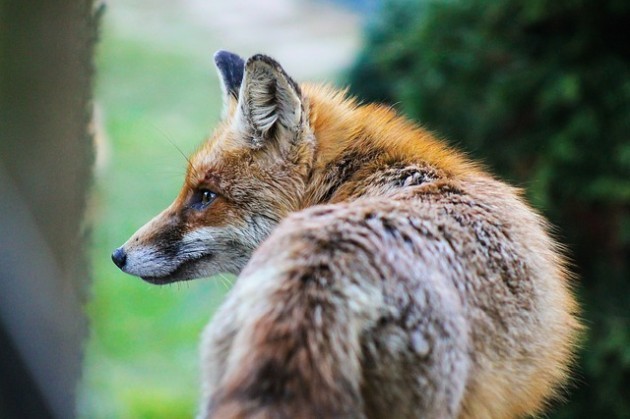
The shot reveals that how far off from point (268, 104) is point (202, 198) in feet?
1.68

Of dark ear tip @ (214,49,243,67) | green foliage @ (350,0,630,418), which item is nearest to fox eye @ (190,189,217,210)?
dark ear tip @ (214,49,243,67)

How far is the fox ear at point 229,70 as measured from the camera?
4133mm

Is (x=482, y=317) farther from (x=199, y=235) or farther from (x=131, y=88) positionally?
(x=131, y=88)

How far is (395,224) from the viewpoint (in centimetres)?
251

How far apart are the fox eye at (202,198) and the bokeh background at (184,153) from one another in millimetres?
428

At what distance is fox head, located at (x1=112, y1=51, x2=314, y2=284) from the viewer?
3.49 metres

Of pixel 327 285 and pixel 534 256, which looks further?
pixel 534 256

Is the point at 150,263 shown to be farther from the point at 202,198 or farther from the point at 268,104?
the point at 268,104

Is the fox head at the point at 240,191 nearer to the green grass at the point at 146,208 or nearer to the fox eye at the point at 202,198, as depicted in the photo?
the fox eye at the point at 202,198

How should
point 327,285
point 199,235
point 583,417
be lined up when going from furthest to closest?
1. point 583,417
2. point 199,235
3. point 327,285

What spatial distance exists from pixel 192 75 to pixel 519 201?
12.3 metres

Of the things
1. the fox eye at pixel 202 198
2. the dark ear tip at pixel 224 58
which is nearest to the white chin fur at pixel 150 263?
the fox eye at pixel 202 198

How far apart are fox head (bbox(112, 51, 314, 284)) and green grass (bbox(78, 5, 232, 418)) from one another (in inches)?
108

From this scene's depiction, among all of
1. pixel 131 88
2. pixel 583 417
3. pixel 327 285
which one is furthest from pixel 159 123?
pixel 327 285
